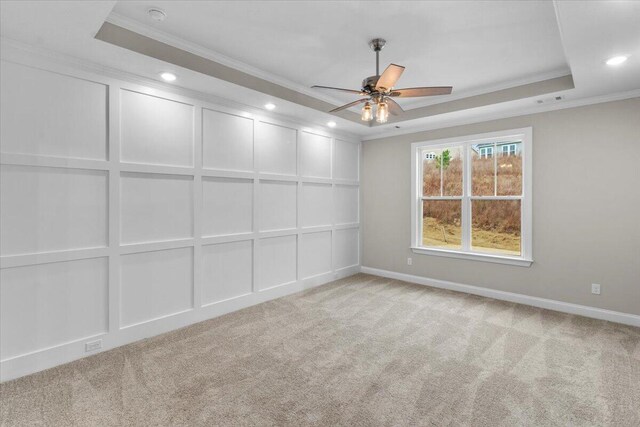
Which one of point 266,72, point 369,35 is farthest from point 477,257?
point 266,72

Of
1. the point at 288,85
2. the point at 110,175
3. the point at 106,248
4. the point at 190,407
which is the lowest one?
the point at 190,407

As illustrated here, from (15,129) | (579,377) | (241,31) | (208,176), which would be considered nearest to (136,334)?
(208,176)

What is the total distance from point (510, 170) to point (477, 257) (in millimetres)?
1264

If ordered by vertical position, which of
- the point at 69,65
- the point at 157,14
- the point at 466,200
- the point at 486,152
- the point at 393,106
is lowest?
the point at 466,200

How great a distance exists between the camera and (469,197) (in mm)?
4855

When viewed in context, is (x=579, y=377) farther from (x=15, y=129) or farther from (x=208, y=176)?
(x=15, y=129)

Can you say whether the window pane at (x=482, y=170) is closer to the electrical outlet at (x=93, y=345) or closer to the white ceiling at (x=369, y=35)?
the white ceiling at (x=369, y=35)

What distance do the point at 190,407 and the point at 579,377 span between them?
2.86 metres

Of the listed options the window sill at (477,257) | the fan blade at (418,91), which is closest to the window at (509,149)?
the window sill at (477,257)

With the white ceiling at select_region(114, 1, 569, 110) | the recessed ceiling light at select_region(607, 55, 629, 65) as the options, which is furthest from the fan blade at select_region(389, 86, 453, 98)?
the recessed ceiling light at select_region(607, 55, 629, 65)

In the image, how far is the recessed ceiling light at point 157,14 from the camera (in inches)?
96.3

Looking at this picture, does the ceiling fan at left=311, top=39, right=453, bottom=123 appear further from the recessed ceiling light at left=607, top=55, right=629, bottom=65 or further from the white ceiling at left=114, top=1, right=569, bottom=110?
the recessed ceiling light at left=607, top=55, right=629, bottom=65

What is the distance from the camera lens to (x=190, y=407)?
220 centimetres

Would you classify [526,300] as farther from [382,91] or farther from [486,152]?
[382,91]
